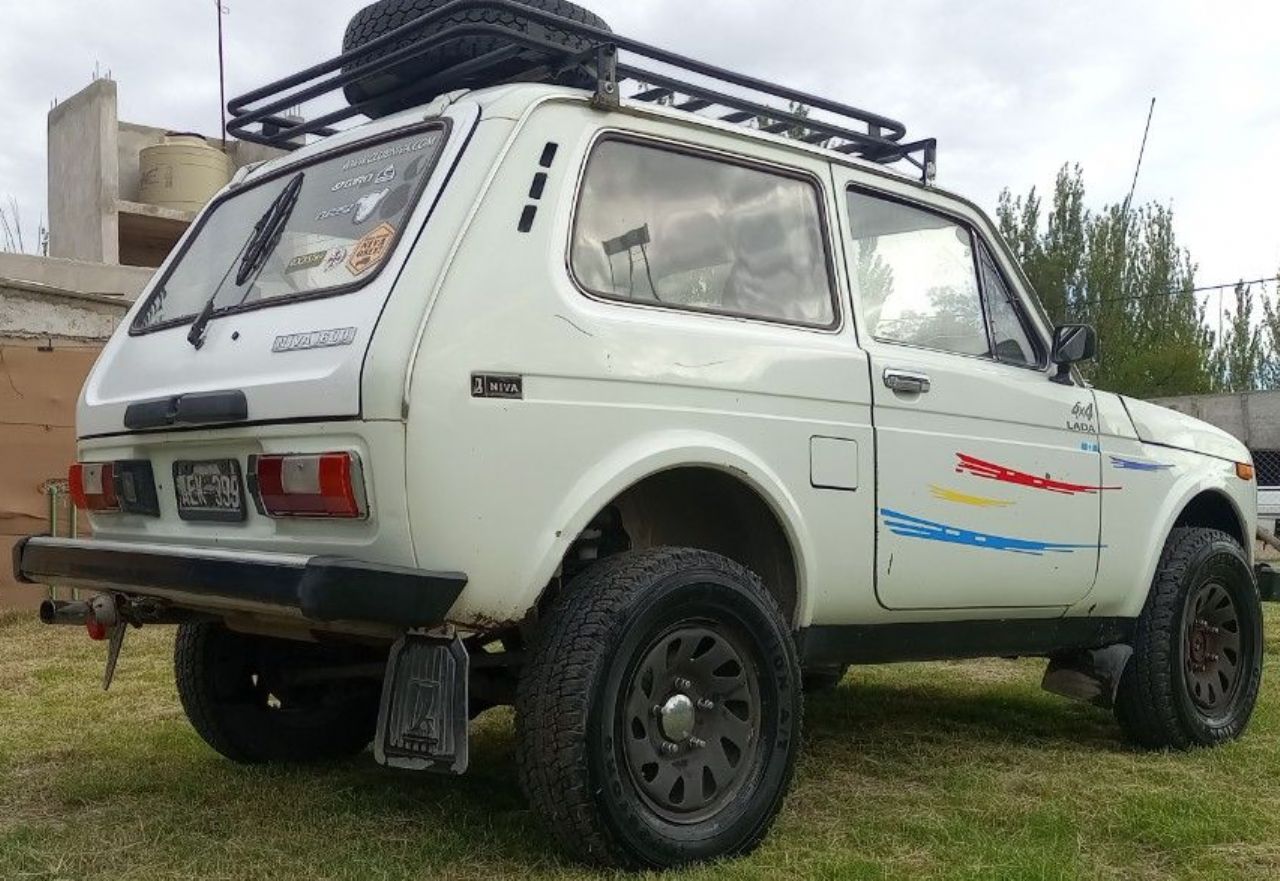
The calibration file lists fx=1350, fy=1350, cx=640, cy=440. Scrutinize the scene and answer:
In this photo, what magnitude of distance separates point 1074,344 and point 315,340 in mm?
2613

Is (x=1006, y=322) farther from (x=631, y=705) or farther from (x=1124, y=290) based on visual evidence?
(x=1124, y=290)

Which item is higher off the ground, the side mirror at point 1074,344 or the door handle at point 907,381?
the side mirror at point 1074,344

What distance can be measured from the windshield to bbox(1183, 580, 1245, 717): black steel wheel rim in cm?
323

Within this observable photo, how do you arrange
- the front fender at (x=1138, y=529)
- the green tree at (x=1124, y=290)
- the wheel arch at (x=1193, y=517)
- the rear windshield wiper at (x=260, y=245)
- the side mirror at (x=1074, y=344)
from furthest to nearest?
1. the green tree at (x=1124, y=290)
2. the wheel arch at (x=1193, y=517)
3. the front fender at (x=1138, y=529)
4. the side mirror at (x=1074, y=344)
5. the rear windshield wiper at (x=260, y=245)

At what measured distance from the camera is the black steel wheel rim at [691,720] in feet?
10.5

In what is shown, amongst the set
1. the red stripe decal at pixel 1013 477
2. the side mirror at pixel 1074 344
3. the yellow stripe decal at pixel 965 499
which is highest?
the side mirror at pixel 1074 344

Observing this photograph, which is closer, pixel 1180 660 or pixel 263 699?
pixel 263 699

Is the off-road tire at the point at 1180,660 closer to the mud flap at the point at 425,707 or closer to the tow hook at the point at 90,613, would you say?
the mud flap at the point at 425,707

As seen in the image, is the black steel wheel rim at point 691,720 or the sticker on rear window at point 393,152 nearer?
Answer: the black steel wheel rim at point 691,720

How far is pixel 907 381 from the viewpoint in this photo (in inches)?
155

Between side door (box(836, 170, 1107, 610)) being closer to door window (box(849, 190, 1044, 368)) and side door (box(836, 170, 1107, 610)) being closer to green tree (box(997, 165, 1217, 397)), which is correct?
door window (box(849, 190, 1044, 368))

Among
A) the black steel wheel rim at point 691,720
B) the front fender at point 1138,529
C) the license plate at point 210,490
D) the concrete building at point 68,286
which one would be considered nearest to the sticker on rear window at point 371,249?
the license plate at point 210,490

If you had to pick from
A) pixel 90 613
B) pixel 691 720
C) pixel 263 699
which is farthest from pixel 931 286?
pixel 90 613

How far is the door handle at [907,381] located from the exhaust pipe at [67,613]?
7.64ft
